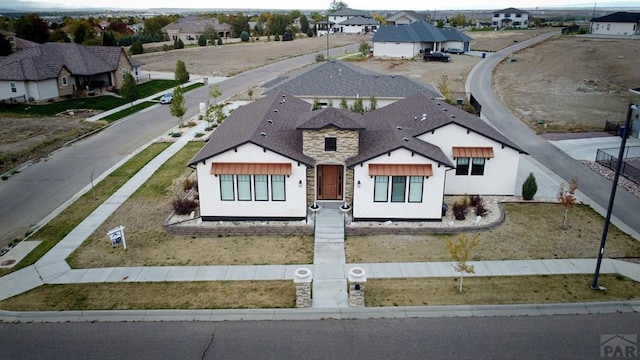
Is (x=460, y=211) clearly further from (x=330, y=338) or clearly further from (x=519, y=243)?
(x=330, y=338)

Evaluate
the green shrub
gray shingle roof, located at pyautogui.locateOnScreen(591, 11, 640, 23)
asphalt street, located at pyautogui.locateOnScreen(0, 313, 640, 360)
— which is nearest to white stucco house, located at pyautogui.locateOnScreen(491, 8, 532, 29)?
gray shingle roof, located at pyautogui.locateOnScreen(591, 11, 640, 23)

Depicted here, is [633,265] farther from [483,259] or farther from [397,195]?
[397,195]

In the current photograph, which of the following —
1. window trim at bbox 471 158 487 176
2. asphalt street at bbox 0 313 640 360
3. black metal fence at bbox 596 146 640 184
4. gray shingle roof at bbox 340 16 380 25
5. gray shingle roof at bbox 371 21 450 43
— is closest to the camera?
asphalt street at bbox 0 313 640 360

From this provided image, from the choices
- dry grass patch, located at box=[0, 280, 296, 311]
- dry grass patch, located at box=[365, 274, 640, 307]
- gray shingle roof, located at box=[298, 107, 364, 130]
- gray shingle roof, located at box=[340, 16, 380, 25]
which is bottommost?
dry grass patch, located at box=[0, 280, 296, 311]

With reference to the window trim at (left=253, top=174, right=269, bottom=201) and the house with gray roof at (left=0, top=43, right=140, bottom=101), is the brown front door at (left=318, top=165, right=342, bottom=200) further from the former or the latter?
the house with gray roof at (left=0, top=43, right=140, bottom=101)

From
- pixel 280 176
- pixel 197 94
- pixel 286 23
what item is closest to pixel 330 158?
pixel 280 176

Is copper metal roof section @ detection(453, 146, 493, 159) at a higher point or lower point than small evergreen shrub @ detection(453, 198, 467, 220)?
higher
